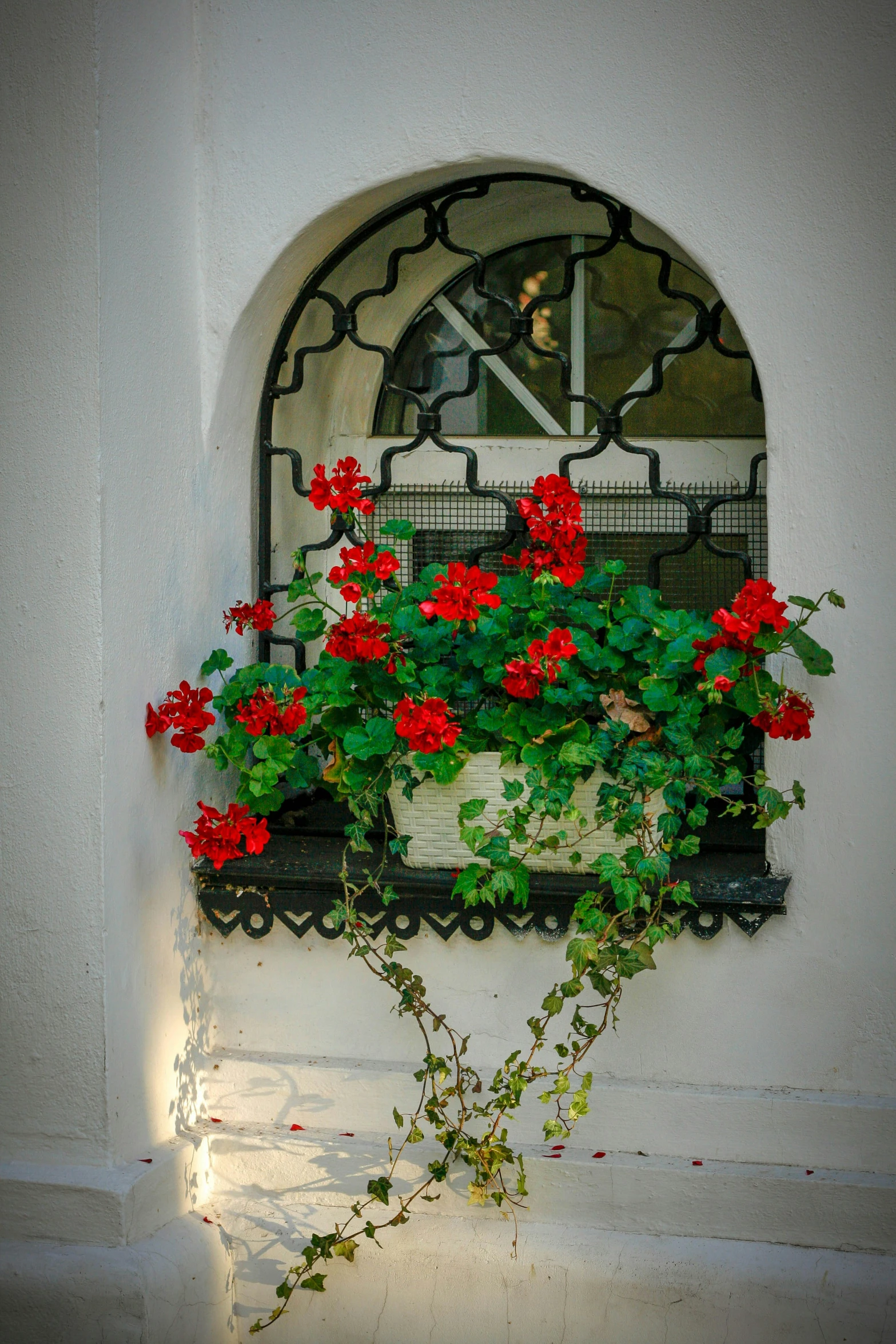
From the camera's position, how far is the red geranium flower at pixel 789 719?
1.85m

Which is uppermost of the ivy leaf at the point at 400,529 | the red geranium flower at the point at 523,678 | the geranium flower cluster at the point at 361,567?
the ivy leaf at the point at 400,529

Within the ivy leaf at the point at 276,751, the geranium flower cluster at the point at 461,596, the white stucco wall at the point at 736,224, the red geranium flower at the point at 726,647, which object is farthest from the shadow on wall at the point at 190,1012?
the red geranium flower at the point at 726,647

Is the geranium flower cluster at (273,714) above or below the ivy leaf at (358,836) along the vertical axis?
above

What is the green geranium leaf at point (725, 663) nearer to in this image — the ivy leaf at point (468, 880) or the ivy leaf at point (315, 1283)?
the ivy leaf at point (468, 880)

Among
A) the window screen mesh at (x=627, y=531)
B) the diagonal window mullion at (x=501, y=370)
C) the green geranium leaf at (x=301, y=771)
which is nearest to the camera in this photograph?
the green geranium leaf at (x=301, y=771)

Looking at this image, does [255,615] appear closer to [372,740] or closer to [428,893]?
[372,740]

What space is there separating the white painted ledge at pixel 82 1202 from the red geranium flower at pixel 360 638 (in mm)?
1049

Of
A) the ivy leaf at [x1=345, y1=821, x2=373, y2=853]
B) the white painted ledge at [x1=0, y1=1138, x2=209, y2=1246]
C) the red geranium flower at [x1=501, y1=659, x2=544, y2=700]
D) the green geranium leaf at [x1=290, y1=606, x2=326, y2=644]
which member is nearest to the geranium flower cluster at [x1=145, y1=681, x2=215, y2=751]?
the green geranium leaf at [x1=290, y1=606, x2=326, y2=644]

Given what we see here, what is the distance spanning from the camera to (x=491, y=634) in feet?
6.55

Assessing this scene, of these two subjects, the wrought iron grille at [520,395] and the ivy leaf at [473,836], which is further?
the wrought iron grille at [520,395]

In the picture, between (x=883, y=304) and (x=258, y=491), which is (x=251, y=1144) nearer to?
(x=258, y=491)

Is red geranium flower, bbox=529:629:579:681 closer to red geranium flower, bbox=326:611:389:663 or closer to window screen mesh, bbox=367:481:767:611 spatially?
red geranium flower, bbox=326:611:389:663

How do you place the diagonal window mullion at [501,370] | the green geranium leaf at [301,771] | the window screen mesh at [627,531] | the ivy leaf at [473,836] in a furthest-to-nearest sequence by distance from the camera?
the diagonal window mullion at [501,370] < the window screen mesh at [627,531] < the green geranium leaf at [301,771] < the ivy leaf at [473,836]

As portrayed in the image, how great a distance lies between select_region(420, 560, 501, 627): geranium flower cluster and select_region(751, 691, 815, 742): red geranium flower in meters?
0.49
